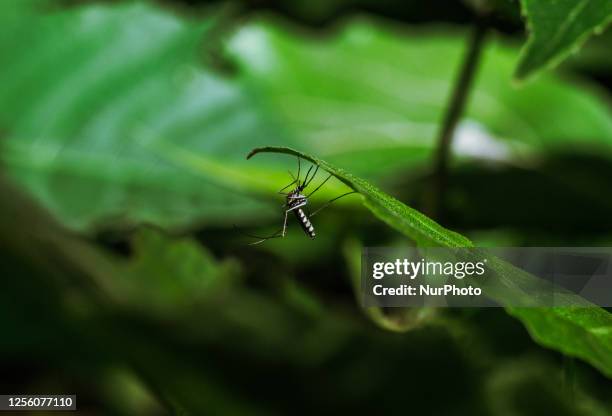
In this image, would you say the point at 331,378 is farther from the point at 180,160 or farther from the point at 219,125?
the point at 219,125

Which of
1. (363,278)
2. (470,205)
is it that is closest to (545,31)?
(363,278)

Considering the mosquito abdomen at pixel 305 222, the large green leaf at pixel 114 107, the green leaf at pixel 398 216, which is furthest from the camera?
the large green leaf at pixel 114 107

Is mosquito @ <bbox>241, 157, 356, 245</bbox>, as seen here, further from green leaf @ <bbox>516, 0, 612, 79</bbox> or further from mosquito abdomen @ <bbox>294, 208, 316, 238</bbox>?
green leaf @ <bbox>516, 0, 612, 79</bbox>

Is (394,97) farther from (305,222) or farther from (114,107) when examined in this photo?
(305,222)

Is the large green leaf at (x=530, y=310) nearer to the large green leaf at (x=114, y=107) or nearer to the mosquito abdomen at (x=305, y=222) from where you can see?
the mosquito abdomen at (x=305, y=222)

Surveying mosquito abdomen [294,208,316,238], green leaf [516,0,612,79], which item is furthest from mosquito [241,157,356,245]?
green leaf [516,0,612,79]

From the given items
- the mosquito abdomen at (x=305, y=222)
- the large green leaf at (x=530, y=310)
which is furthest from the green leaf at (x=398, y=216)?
the mosquito abdomen at (x=305, y=222)

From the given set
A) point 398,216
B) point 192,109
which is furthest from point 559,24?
point 192,109
